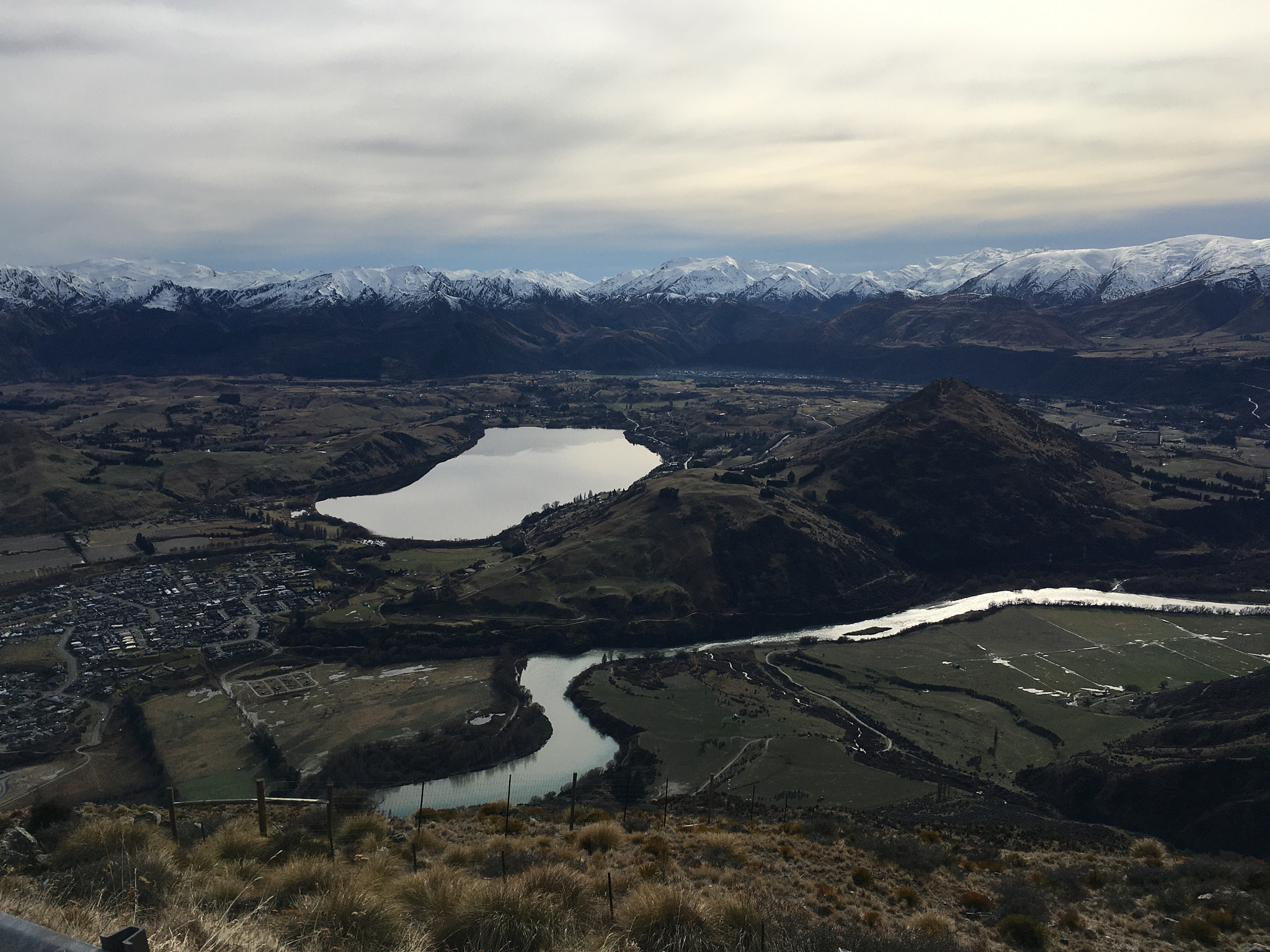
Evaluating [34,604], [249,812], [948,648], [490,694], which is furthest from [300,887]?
[34,604]

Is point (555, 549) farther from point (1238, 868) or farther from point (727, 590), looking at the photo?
point (1238, 868)

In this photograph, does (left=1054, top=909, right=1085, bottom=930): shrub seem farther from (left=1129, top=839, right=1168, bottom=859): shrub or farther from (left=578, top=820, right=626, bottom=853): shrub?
(left=578, top=820, right=626, bottom=853): shrub

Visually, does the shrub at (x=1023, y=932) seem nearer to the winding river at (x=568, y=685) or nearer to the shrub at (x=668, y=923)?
the shrub at (x=668, y=923)

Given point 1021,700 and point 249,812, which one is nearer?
point 249,812

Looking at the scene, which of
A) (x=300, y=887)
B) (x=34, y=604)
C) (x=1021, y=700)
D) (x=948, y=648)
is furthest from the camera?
(x=34, y=604)

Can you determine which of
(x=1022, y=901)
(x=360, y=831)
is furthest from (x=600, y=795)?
(x=1022, y=901)
